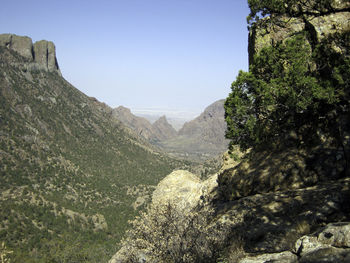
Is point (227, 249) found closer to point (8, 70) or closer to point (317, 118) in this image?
point (317, 118)

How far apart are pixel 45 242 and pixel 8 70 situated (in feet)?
373

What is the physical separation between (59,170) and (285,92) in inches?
4618

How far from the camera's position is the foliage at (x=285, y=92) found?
38.9 feet

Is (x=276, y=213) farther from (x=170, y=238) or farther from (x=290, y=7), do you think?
(x=290, y=7)

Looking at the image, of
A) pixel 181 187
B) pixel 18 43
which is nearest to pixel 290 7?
pixel 181 187

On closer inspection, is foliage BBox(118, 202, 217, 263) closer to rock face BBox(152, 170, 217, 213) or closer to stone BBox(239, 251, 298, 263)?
stone BBox(239, 251, 298, 263)

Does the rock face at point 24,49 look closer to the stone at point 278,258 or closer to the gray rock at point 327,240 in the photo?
the stone at point 278,258

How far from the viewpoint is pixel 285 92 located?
11.9 m

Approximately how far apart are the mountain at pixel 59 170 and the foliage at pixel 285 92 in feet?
175

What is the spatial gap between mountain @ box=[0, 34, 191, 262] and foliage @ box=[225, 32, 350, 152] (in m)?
53.4

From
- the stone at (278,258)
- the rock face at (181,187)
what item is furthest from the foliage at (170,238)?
the rock face at (181,187)

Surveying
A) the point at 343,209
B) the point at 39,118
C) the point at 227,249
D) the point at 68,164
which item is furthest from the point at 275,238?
the point at 39,118

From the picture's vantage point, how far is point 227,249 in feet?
31.8

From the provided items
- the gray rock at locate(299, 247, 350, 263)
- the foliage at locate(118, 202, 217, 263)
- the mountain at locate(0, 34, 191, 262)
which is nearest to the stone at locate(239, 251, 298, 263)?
the gray rock at locate(299, 247, 350, 263)
